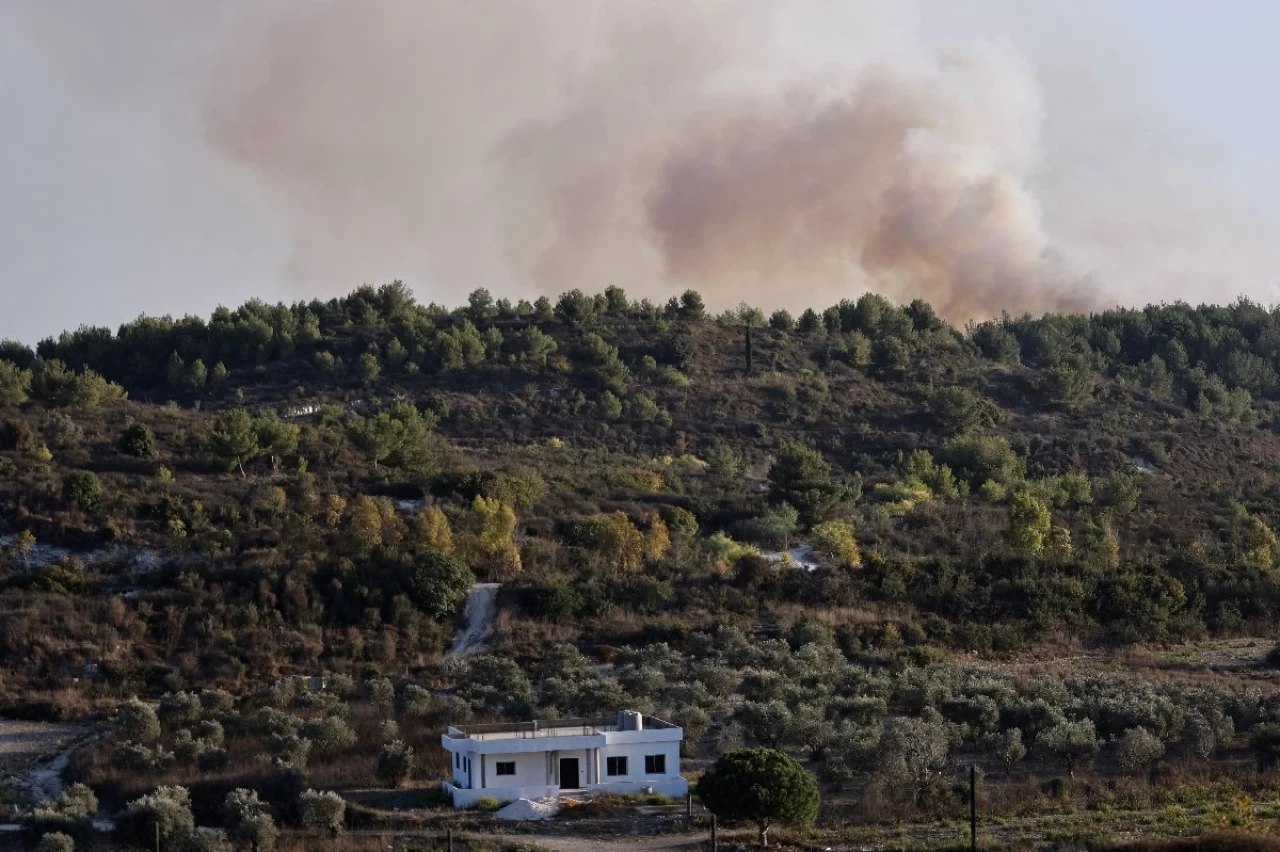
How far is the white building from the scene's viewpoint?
122 feet

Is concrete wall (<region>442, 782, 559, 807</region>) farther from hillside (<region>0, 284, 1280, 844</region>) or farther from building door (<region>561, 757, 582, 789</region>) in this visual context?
hillside (<region>0, 284, 1280, 844</region>)

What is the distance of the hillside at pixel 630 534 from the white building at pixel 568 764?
3205 mm

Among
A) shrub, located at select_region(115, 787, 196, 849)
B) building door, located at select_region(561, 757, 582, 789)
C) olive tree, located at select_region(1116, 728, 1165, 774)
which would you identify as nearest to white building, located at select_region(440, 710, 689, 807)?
building door, located at select_region(561, 757, 582, 789)

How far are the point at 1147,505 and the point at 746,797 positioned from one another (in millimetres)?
44100

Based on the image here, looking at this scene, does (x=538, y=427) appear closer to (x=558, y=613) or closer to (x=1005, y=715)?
(x=558, y=613)

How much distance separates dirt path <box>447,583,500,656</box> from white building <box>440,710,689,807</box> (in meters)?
12.9

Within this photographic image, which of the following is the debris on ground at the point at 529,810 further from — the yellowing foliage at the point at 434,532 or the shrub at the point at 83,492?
the shrub at the point at 83,492

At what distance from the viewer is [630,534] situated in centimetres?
5831

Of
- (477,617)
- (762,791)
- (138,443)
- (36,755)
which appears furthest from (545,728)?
(138,443)

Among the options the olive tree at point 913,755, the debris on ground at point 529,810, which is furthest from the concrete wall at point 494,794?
the olive tree at point 913,755

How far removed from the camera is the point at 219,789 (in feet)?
121

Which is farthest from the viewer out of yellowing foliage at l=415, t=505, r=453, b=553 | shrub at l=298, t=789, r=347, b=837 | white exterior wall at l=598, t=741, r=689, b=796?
yellowing foliage at l=415, t=505, r=453, b=553

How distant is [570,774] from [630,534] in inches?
813

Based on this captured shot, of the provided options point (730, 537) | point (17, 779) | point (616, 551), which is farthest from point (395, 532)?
point (17, 779)
